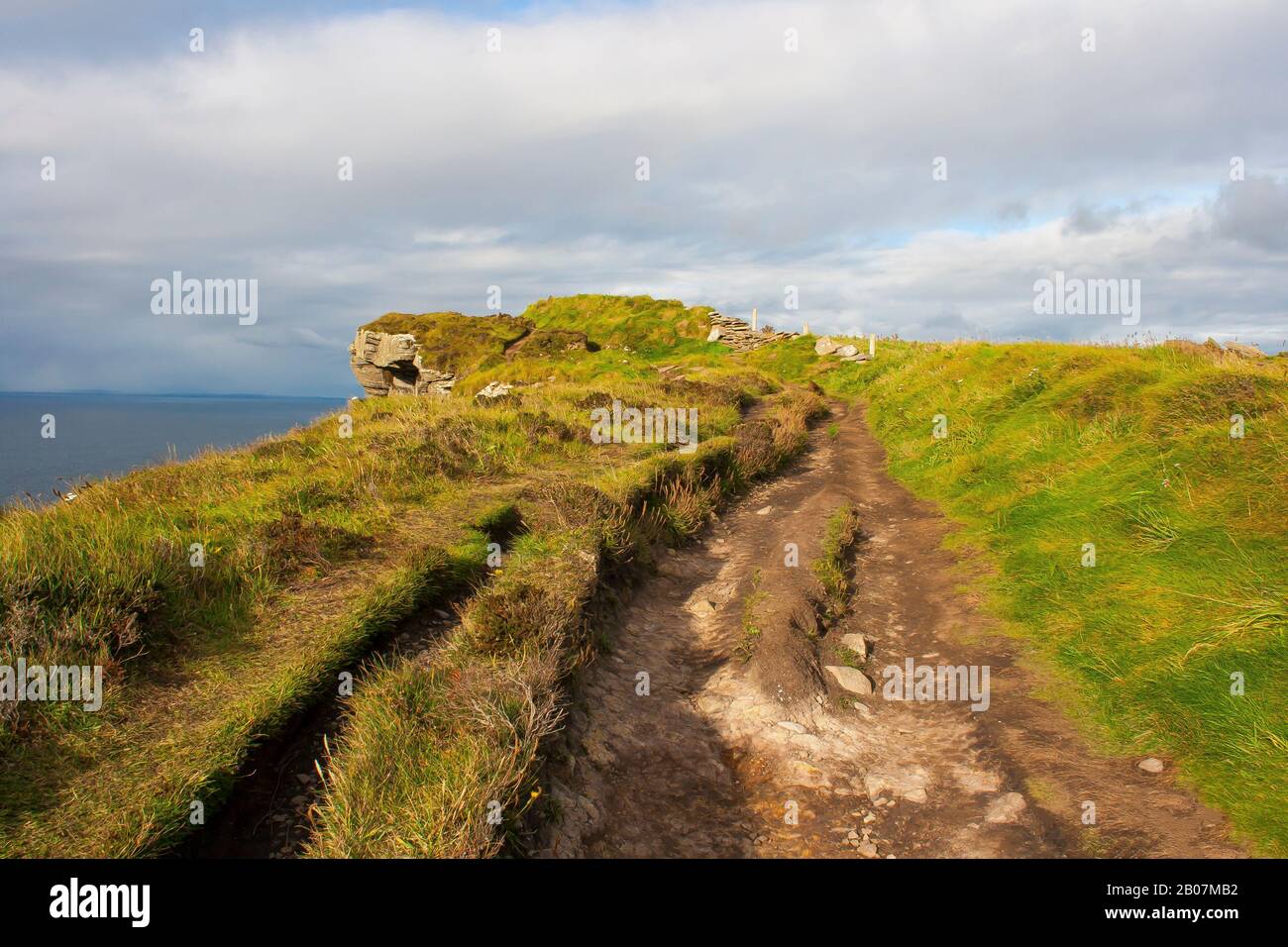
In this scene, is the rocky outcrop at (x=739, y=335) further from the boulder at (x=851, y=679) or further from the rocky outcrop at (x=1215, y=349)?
the boulder at (x=851, y=679)

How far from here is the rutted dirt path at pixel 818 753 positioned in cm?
500

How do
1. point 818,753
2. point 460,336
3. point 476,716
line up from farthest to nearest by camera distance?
point 460,336
point 818,753
point 476,716

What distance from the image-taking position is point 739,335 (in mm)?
49812

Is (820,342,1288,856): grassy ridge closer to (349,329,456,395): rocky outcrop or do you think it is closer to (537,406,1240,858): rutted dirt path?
(537,406,1240,858): rutted dirt path

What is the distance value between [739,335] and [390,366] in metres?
25.9

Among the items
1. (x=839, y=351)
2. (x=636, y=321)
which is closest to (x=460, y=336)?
(x=636, y=321)

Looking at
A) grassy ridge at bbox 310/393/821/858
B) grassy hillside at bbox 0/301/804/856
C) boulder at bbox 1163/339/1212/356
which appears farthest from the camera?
boulder at bbox 1163/339/1212/356

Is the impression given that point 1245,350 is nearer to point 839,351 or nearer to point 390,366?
point 839,351

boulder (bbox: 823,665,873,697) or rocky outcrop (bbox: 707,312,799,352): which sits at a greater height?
rocky outcrop (bbox: 707,312,799,352)

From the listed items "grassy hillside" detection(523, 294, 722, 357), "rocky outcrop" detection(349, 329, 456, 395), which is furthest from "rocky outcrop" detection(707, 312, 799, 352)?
"rocky outcrop" detection(349, 329, 456, 395)

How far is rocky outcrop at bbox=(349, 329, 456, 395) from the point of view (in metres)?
48.9

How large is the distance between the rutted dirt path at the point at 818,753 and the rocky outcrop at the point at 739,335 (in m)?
40.9

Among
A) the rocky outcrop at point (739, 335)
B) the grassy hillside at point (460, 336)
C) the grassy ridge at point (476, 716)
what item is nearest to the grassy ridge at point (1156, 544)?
the grassy ridge at point (476, 716)

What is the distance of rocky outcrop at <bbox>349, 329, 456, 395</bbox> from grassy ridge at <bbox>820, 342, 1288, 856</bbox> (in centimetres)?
4164
